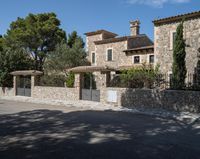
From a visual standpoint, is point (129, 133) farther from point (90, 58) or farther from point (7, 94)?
point (90, 58)

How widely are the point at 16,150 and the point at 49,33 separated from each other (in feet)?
104

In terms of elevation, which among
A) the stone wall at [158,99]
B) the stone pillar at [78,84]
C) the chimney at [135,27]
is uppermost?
the chimney at [135,27]

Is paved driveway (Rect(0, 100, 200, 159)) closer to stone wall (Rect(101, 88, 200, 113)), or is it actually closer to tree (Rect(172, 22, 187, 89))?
stone wall (Rect(101, 88, 200, 113))

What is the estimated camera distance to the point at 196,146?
6418 millimetres

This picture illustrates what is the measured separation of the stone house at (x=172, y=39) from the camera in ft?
64.2

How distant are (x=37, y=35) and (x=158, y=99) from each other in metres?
25.3

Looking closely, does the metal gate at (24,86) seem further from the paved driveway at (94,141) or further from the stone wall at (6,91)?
the paved driveway at (94,141)

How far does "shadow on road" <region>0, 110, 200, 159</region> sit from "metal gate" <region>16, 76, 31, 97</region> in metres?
14.5

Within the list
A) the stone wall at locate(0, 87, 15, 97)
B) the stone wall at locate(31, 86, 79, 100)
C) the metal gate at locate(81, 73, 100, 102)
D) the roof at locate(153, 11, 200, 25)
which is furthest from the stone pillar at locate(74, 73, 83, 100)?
the stone wall at locate(0, 87, 15, 97)

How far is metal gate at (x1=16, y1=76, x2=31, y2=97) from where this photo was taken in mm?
23823

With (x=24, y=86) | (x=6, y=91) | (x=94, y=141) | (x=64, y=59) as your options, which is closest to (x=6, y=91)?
(x=6, y=91)

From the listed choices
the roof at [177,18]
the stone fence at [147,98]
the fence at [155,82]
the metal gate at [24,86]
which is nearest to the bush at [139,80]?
the fence at [155,82]

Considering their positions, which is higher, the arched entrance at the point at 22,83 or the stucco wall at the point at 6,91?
the arched entrance at the point at 22,83

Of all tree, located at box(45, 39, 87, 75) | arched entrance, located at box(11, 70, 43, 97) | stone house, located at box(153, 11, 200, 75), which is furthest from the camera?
tree, located at box(45, 39, 87, 75)
